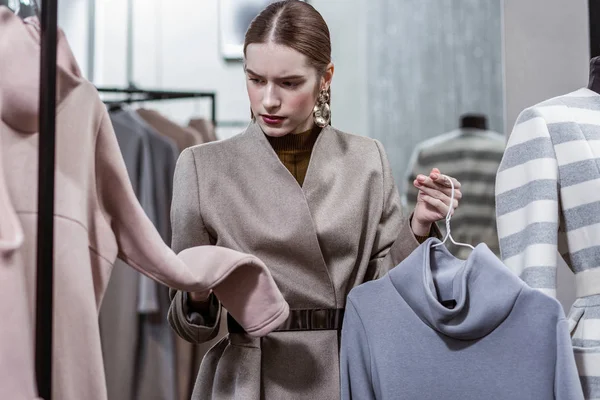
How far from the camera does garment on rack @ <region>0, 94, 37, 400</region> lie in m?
1.05

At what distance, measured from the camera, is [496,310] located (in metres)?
1.36

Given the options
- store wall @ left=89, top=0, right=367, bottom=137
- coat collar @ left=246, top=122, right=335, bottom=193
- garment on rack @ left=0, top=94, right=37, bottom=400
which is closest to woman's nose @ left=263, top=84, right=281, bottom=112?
coat collar @ left=246, top=122, right=335, bottom=193

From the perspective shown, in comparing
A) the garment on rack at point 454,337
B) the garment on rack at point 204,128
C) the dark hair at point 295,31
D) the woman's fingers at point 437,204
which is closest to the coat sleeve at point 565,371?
the garment on rack at point 454,337

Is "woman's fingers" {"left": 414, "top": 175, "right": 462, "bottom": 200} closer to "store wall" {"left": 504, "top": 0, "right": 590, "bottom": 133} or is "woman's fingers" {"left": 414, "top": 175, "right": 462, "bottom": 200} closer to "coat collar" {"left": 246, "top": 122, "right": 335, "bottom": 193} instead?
"coat collar" {"left": 246, "top": 122, "right": 335, "bottom": 193}

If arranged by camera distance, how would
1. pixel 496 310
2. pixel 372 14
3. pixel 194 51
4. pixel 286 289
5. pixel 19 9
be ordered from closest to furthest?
pixel 19 9 → pixel 496 310 → pixel 286 289 → pixel 372 14 → pixel 194 51

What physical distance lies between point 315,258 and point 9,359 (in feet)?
1.96

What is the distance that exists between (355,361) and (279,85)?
1.58 feet

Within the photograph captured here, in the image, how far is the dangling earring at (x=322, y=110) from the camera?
5.20ft

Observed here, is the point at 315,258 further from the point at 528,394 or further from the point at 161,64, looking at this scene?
the point at 161,64

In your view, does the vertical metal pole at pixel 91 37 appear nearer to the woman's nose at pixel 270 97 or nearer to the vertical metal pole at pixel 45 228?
the woman's nose at pixel 270 97

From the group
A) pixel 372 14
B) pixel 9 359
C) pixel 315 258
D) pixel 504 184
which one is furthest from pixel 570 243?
pixel 372 14

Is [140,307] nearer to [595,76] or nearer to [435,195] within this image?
[435,195]

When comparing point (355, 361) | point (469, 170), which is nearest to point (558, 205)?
point (355, 361)

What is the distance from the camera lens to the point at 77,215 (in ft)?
3.86
